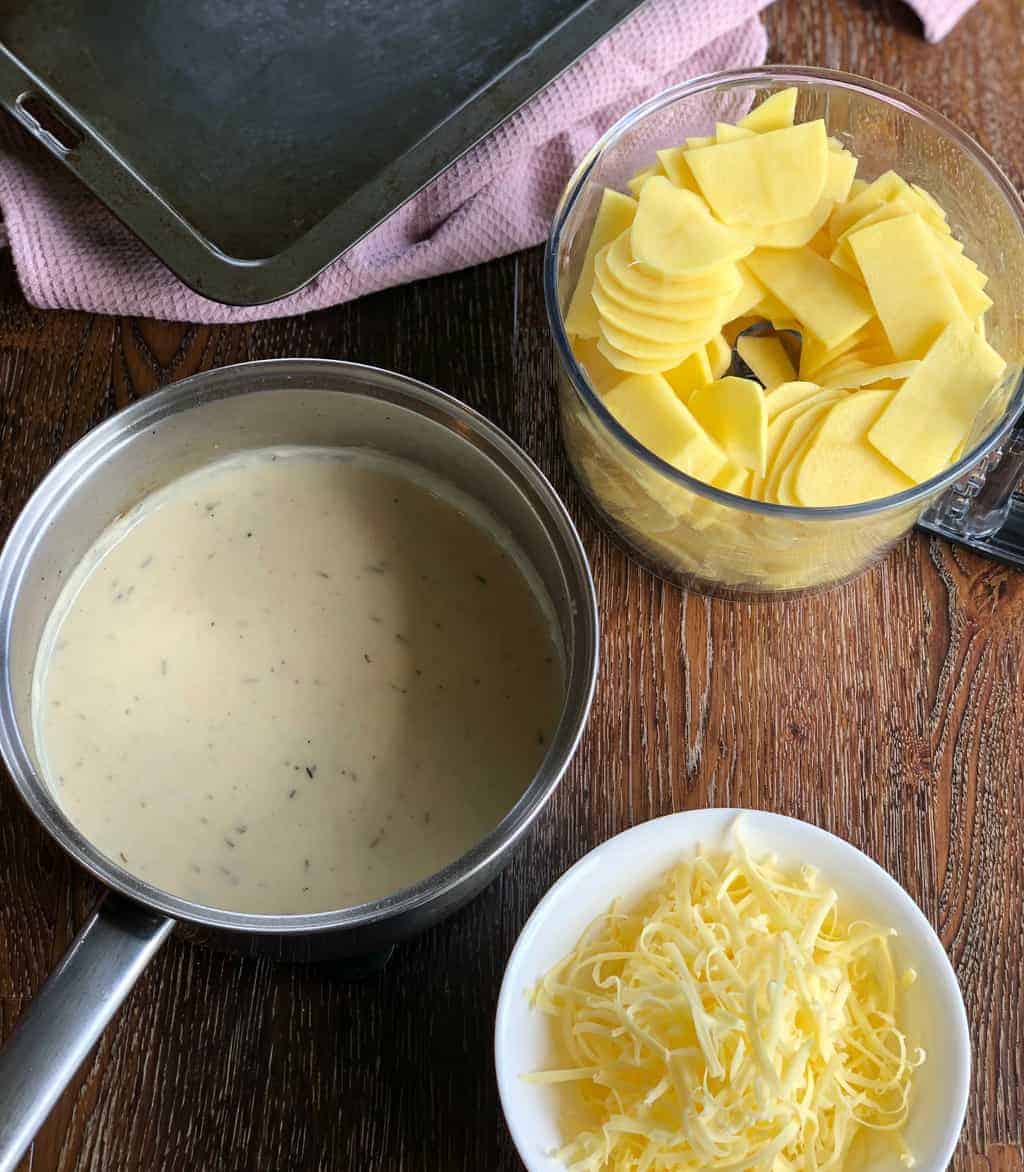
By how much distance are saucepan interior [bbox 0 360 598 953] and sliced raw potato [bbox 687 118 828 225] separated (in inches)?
9.5

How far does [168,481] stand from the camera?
0.98m

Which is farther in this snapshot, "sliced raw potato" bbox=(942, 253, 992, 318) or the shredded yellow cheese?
"sliced raw potato" bbox=(942, 253, 992, 318)

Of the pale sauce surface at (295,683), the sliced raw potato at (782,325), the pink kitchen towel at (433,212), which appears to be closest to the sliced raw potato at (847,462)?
the sliced raw potato at (782,325)

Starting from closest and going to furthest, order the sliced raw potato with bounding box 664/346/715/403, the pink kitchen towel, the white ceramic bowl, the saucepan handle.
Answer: the saucepan handle
the white ceramic bowl
the sliced raw potato with bounding box 664/346/715/403
the pink kitchen towel

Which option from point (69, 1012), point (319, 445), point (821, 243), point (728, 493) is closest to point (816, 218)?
point (821, 243)

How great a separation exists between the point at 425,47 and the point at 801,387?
46 centimetres

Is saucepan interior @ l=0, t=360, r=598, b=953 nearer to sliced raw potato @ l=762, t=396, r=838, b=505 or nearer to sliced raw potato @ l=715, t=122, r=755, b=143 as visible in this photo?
sliced raw potato @ l=762, t=396, r=838, b=505

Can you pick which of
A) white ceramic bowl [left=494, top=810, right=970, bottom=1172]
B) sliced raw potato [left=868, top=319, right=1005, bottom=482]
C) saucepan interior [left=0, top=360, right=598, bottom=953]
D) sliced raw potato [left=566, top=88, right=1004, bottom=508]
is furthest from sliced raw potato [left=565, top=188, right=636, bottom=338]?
white ceramic bowl [left=494, top=810, right=970, bottom=1172]

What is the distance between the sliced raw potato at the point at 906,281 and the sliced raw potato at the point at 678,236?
3.5 inches

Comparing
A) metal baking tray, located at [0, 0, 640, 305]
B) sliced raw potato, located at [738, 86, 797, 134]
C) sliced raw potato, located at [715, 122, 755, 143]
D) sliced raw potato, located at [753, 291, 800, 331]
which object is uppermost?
metal baking tray, located at [0, 0, 640, 305]

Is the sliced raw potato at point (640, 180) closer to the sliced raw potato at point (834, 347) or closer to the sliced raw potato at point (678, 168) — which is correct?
the sliced raw potato at point (678, 168)

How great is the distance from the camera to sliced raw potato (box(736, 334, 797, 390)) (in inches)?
38.1

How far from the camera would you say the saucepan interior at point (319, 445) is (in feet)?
2.56

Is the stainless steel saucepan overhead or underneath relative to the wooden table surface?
overhead
